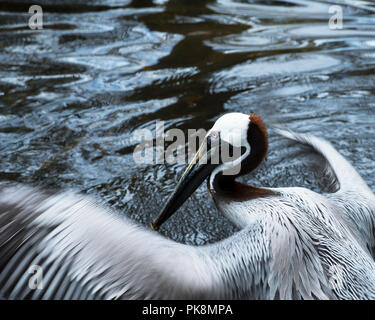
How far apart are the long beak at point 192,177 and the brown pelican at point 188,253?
100 mm

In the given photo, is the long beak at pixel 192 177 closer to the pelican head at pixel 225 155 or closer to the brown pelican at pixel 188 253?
the pelican head at pixel 225 155

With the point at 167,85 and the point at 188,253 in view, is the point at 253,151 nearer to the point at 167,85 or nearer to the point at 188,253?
the point at 188,253

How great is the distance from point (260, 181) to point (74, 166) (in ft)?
4.25

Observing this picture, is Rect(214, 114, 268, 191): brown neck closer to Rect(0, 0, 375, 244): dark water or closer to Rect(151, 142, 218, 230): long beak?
Rect(151, 142, 218, 230): long beak

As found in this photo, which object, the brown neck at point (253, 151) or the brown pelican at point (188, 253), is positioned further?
the brown neck at point (253, 151)

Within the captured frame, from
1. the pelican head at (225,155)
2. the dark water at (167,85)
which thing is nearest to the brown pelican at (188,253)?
the pelican head at (225,155)

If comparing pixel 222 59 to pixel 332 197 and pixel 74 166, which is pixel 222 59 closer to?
pixel 74 166

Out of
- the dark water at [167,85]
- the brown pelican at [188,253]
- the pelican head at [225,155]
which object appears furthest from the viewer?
the dark water at [167,85]

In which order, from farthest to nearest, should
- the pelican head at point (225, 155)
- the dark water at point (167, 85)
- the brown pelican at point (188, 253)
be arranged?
the dark water at point (167, 85)
the pelican head at point (225, 155)
the brown pelican at point (188, 253)

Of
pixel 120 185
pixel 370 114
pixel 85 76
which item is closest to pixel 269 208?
pixel 120 185

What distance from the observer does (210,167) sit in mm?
2834

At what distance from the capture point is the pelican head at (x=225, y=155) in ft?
9.04

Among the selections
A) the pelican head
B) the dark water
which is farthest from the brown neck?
the dark water

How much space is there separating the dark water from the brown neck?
13.9 inches
